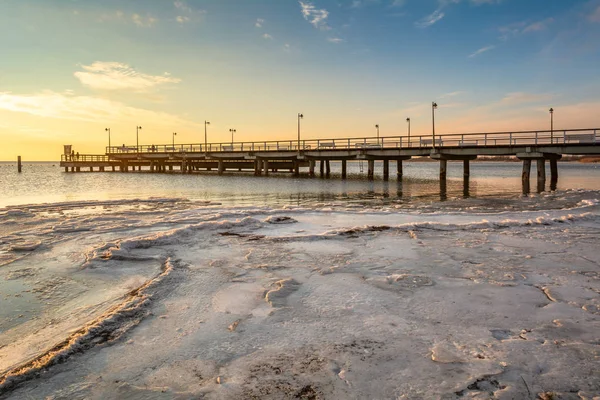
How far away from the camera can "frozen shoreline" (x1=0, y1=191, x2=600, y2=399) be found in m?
2.98

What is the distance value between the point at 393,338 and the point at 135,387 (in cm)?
231

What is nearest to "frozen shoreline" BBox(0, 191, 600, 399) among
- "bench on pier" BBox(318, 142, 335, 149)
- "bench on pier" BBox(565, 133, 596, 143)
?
"bench on pier" BBox(565, 133, 596, 143)

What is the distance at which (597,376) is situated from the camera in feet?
9.71

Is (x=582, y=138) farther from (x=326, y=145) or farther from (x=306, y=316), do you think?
(x=306, y=316)

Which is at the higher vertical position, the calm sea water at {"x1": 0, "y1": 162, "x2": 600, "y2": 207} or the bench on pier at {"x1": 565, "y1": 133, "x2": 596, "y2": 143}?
the bench on pier at {"x1": 565, "y1": 133, "x2": 596, "y2": 143}

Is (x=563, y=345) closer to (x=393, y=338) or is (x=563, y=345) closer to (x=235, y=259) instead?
(x=393, y=338)

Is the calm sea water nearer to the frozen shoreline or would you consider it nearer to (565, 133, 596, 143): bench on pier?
(565, 133, 596, 143): bench on pier

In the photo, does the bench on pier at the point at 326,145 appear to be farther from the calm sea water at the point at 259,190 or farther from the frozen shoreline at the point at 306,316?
the frozen shoreline at the point at 306,316

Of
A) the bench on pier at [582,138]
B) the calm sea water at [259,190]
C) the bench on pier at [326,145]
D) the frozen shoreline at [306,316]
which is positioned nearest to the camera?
the frozen shoreline at [306,316]

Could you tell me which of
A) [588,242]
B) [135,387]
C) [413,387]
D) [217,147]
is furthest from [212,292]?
[217,147]

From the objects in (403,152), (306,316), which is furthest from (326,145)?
(306,316)

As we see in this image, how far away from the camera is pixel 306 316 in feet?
14.1

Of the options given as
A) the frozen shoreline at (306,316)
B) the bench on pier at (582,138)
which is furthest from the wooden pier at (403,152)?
the frozen shoreline at (306,316)

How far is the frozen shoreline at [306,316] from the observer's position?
2.98 metres
